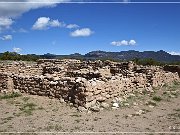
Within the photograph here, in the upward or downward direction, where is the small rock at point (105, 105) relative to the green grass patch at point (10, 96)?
downward

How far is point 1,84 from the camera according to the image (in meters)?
15.5

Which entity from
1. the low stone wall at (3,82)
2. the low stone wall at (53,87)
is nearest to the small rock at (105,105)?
the low stone wall at (53,87)

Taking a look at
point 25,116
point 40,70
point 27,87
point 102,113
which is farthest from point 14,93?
point 40,70

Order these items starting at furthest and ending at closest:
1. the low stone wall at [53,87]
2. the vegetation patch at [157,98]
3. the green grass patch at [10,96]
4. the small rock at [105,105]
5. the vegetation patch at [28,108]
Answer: the vegetation patch at [157,98] < the green grass patch at [10,96] < the low stone wall at [53,87] < the small rock at [105,105] < the vegetation patch at [28,108]

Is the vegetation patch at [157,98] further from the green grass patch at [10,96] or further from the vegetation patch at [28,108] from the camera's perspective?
the green grass patch at [10,96]

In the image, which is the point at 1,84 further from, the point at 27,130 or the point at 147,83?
the point at 147,83

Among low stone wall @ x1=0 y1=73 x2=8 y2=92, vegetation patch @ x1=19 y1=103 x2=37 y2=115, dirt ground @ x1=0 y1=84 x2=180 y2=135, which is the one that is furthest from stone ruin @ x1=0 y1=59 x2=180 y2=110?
vegetation patch @ x1=19 y1=103 x2=37 y2=115

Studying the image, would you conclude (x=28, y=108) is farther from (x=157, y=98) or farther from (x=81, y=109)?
(x=157, y=98)

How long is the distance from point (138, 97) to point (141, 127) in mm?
4104

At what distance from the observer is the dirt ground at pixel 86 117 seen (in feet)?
32.7

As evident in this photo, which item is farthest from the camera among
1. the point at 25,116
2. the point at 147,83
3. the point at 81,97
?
the point at 147,83

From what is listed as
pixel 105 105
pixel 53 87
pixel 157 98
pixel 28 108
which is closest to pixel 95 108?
pixel 105 105

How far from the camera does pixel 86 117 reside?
11.4 metres

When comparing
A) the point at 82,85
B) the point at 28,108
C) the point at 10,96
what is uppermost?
the point at 82,85
